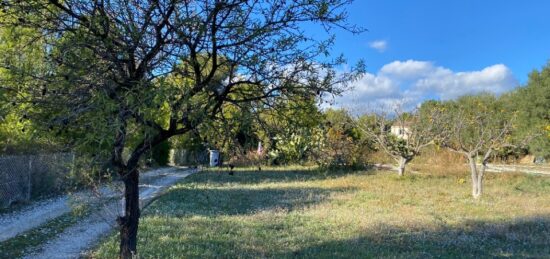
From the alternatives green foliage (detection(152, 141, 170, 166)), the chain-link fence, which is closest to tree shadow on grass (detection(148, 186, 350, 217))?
the chain-link fence

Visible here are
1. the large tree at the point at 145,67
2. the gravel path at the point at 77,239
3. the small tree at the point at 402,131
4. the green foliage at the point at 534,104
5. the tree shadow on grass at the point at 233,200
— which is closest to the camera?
the large tree at the point at 145,67

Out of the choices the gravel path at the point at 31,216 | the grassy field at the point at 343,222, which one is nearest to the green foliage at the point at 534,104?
the grassy field at the point at 343,222

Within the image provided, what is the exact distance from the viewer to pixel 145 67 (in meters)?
3.92

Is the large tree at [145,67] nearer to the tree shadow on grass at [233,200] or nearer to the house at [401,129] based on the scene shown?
the tree shadow on grass at [233,200]

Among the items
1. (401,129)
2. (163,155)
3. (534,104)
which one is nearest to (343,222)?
(401,129)

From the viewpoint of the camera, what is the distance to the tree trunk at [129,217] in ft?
→ 15.7

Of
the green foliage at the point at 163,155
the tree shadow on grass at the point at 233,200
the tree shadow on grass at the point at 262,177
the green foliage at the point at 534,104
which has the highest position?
the green foliage at the point at 534,104

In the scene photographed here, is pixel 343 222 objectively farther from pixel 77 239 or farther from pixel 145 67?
pixel 145 67

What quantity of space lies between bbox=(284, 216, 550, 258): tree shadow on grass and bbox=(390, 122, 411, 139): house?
463 inches

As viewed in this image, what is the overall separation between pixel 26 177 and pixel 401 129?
1546 cm

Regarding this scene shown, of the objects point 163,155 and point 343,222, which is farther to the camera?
point 163,155

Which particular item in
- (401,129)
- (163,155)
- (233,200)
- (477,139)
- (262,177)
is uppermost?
(401,129)

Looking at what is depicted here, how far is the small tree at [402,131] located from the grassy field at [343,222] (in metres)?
3.22

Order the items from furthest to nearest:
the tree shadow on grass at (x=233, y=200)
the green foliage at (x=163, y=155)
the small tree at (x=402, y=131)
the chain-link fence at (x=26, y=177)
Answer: the green foliage at (x=163, y=155), the small tree at (x=402, y=131), the chain-link fence at (x=26, y=177), the tree shadow on grass at (x=233, y=200)
